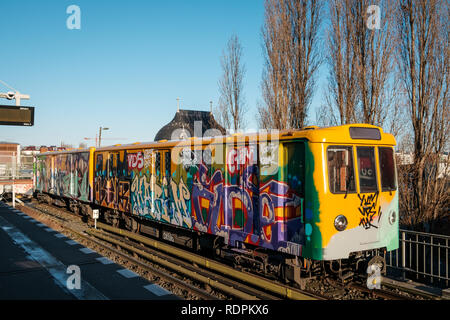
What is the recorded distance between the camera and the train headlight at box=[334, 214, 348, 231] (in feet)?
19.7

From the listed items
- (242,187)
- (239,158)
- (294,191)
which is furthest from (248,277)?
(239,158)

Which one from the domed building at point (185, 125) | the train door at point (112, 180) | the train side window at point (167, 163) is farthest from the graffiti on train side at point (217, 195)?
the domed building at point (185, 125)

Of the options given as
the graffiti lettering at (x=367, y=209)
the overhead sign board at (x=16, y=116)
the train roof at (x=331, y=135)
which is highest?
the overhead sign board at (x=16, y=116)

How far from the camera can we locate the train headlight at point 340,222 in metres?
5.99

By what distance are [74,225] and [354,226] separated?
36.8 feet

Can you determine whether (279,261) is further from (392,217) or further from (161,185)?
(161,185)

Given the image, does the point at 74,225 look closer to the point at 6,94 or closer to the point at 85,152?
the point at 85,152

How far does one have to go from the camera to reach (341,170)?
20.4 ft

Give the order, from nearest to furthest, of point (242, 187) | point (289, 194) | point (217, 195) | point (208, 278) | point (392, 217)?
point (289, 194)
point (392, 217)
point (208, 278)
point (242, 187)
point (217, 195)

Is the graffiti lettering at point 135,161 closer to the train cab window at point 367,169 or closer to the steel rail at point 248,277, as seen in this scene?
the steel rail at point 248,277

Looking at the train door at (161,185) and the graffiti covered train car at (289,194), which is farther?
the train door at (161,185)

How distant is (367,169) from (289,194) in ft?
5.05

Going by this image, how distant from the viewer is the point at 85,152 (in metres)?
15.4

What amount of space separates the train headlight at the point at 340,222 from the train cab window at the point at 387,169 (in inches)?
47.7
